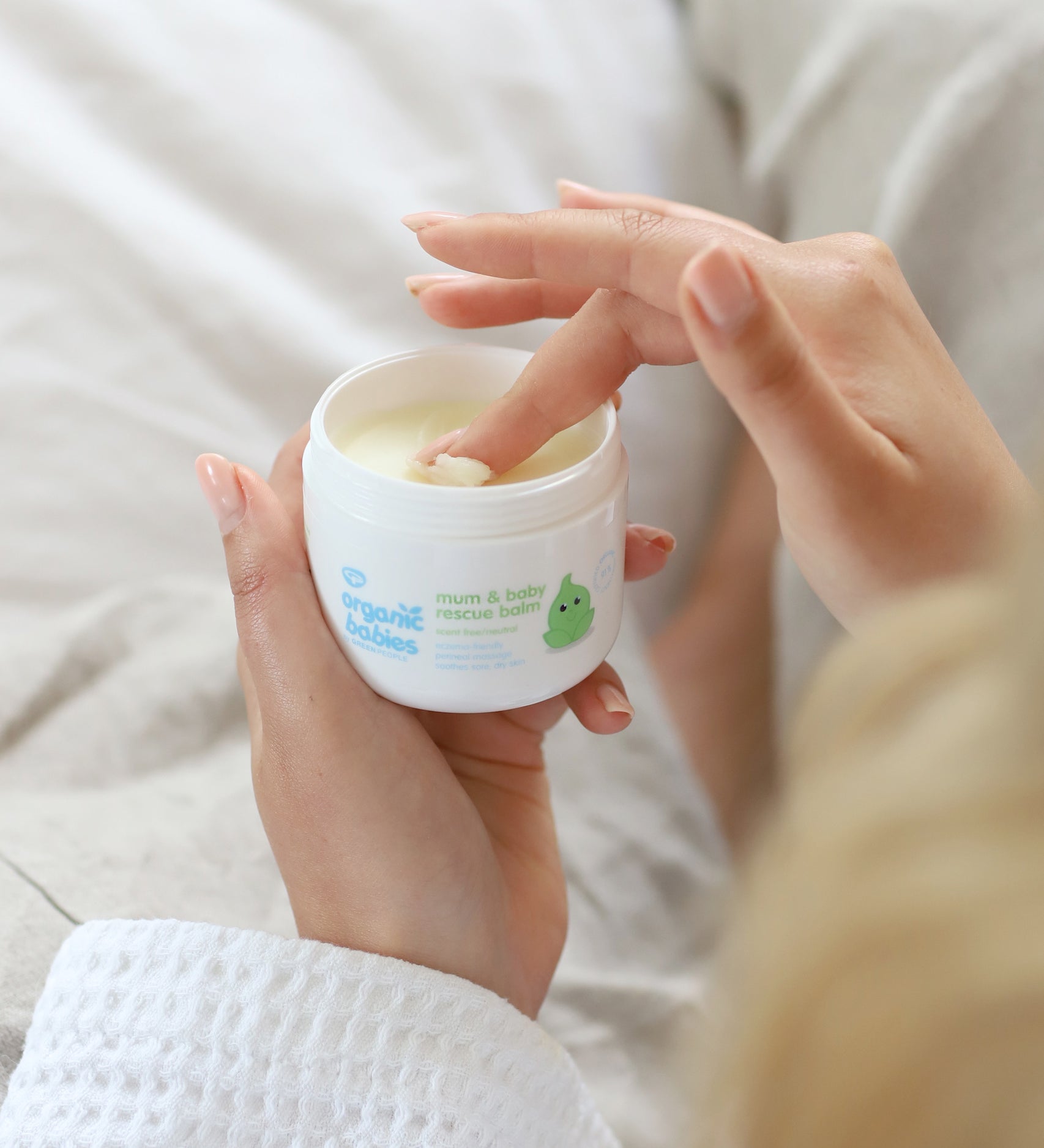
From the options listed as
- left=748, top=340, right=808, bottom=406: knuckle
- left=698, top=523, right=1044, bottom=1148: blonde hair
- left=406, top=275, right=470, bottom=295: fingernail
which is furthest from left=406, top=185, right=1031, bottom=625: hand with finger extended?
left=698, top=523, right=1044, bottom=1148: blonde hair

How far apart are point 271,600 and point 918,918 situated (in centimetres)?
46

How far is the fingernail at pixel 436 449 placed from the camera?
2.14ft

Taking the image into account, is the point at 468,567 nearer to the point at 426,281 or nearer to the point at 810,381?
the point at 810,381

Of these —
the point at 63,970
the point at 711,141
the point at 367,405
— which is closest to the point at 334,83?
the point at 711,141

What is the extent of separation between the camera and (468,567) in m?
0.57

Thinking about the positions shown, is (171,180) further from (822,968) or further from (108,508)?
(822,968)

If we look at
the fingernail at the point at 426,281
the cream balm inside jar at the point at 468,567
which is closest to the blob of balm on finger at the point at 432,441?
the cream balm inside jar at the point at 468,567

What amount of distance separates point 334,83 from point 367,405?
601 millimetres

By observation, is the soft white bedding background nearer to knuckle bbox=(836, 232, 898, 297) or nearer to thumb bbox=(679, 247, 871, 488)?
knuckle bbox=(836, 232, 898, 297)

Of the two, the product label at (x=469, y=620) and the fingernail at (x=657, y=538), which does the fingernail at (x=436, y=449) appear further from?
the fingernail at (x=657, y=538)

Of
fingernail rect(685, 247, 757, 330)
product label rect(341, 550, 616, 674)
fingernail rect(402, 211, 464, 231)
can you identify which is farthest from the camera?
fingernail rect(402, 211, 464, 231)

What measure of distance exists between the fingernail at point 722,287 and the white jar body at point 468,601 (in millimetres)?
152

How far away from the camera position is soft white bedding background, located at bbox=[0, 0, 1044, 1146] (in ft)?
2.77

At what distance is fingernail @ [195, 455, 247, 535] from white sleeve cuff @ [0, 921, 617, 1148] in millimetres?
257
